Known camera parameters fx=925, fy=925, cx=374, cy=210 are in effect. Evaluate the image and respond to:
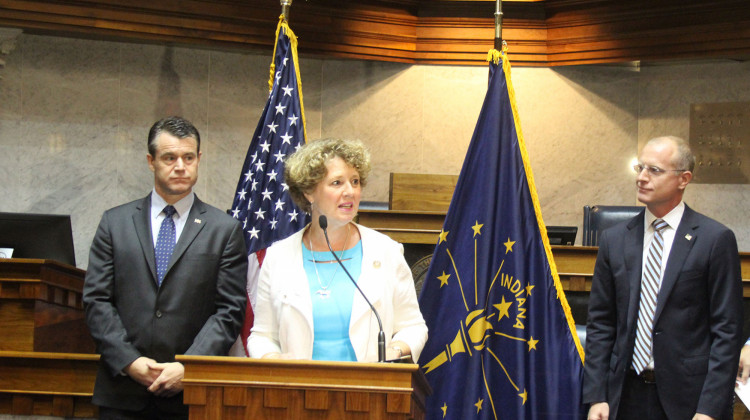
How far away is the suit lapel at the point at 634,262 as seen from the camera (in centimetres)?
298

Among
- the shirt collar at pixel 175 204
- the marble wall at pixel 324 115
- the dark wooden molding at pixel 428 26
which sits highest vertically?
the dark wooden molding at pixel 428 26

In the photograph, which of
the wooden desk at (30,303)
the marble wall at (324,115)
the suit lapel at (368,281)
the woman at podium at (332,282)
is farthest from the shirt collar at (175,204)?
the marble wall at (324,115)

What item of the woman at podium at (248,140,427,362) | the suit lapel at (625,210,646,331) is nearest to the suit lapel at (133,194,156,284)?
the woman at podium at (248,140,427,362)

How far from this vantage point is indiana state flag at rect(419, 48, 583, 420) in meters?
3.29

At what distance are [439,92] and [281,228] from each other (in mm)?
3538

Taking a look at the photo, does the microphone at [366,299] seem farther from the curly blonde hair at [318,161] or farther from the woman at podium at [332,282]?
the curly blonde hair at [318,161]

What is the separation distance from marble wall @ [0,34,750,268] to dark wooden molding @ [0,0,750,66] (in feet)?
0.63

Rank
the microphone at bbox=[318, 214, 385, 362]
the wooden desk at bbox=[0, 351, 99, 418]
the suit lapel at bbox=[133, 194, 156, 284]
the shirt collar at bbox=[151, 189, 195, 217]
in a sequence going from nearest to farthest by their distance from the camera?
the microphone at bbox=[318, 214, 385, 362], the suit lapel at bbox=[133, 194, 156, 284], the shirt collar at bbox=[151, 189, 195, 217], the wooden desk at bbox=[0, 351, 99, 418]

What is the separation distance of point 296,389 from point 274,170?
1.66 meters

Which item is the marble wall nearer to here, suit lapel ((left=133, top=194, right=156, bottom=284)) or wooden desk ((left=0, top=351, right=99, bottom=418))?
wooden desk ((left=0, top=351, right=99, bottom=418))

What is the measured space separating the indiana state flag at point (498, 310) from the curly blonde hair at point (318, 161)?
0.65 metres

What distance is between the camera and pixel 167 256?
3055 mm

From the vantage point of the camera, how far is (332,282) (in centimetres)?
287

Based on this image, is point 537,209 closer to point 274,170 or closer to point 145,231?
point 274,170
